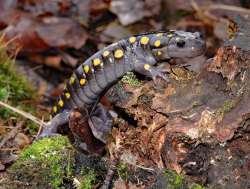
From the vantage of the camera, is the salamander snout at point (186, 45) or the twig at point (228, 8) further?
the twig at point (228, 8)

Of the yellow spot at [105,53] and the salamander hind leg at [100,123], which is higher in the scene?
the yellow spot at [105,53]

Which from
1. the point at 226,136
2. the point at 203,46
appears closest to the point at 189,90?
the point at 226,136

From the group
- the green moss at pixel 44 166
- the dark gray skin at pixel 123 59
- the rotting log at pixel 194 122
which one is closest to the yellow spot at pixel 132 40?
the dark gray skin at pixel 123 59

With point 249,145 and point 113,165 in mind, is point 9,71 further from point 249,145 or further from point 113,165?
point 249,145

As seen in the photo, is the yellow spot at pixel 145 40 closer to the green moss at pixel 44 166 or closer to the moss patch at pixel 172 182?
the green moss at pixel 44 166

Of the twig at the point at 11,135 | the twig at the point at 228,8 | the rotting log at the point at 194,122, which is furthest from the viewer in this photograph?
the twig at the point at 228,8

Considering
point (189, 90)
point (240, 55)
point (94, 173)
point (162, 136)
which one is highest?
point (240, 55)
